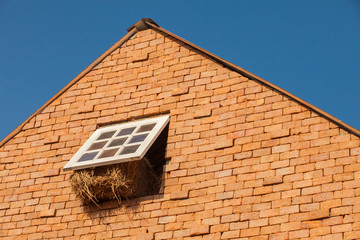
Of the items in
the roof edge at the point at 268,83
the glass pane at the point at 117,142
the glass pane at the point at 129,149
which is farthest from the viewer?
the glass pane at the point at 117,142

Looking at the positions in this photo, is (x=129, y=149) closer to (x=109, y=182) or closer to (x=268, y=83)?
(x=109, y=182)

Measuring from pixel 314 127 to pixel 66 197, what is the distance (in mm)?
3681

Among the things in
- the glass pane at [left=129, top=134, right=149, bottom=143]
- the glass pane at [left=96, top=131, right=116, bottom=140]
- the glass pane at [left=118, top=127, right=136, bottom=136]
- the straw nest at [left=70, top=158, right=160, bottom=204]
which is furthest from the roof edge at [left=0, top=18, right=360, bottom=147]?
the straw nest at [left=70, top=158, right=160, bottom=204]

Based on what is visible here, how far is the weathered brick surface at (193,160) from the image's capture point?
10.5 meters

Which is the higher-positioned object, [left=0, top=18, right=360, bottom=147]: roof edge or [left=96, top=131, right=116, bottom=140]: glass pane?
[left=0, top=18, right=360, bottom=147]: roof edge

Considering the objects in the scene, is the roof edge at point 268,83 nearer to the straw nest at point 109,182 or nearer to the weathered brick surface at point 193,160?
the weathered brick surface at point 193,160

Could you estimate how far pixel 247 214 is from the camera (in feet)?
35.0

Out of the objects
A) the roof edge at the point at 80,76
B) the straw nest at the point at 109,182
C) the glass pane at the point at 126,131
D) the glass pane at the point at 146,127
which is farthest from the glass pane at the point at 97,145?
the roof edge at the point at 80,76

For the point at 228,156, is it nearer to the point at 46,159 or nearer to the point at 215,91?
the point at 215,91

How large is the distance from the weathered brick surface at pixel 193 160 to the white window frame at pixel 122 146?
167mm

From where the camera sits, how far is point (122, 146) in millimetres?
11938

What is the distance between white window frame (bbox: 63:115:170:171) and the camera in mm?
11578

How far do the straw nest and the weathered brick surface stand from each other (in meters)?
0.18

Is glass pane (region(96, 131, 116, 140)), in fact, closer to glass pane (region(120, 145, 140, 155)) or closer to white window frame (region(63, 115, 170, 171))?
white window frame (region(63, 115, 170, 171))
